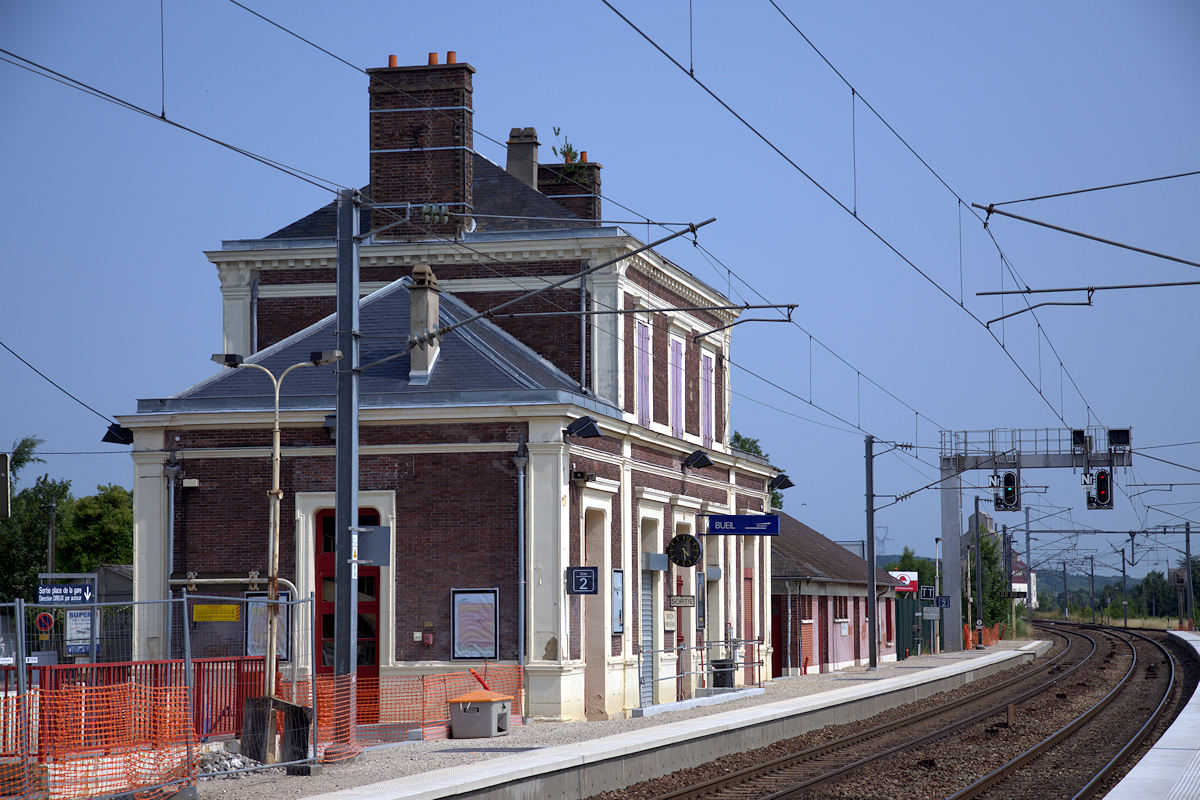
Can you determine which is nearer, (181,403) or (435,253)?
(181,403)

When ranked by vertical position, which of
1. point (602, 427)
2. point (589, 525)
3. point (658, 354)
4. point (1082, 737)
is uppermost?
point (658, 354)

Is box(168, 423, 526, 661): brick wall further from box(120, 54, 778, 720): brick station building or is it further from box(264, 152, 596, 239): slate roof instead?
box(264, 152, 596, 239): slate roof

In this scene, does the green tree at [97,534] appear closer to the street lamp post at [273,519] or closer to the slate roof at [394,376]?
the slate roof at [394,376]

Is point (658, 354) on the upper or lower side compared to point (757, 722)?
upper

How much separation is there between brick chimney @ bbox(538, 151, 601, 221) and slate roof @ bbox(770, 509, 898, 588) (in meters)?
11.8

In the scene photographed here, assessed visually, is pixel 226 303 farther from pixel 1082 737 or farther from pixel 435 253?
pixel 1082 737

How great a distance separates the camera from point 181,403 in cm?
2606

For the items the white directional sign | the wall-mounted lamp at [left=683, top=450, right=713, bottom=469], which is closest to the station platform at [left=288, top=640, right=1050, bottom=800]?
the wall-mounted lamp at [left=683, top=450, right=713, bottom=469]

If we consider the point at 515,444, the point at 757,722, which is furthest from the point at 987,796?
the point at 515,444

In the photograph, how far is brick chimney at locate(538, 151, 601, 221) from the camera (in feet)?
114

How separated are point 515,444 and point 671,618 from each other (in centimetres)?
826

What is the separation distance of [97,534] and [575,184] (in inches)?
1509

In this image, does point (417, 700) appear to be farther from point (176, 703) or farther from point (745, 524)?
point (745, 524)

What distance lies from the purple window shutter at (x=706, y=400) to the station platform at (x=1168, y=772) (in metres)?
16.5
